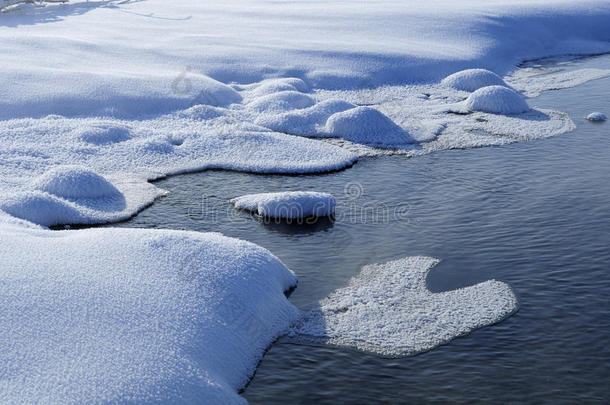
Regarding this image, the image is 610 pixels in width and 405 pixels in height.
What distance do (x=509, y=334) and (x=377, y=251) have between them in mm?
2786

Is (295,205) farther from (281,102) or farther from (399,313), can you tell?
(281,102)

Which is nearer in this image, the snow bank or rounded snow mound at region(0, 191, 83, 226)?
the snow bank

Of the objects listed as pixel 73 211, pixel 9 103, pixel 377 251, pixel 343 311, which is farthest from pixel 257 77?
pixel 343 311

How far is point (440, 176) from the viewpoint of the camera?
548 inches

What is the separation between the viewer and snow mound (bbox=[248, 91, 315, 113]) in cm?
1808

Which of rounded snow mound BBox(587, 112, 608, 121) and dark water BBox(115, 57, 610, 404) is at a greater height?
rounded snow mound BBox(587, 112, 608, 121)

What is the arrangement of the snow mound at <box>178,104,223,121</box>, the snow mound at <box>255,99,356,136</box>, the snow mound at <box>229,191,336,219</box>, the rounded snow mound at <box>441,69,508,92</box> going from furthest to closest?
1. the rounded snow mound at <box>441,69,508,92</box>
2. the snow mound at <box>178,104,223,121</box>
3. the snow mound at <box>255,99,356,136</box>
4. the snow mound at <box>229,191,336,219</box>

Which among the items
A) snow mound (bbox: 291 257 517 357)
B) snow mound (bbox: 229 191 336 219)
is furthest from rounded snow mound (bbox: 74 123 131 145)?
snow mound (bbox: 291 257 517 357)

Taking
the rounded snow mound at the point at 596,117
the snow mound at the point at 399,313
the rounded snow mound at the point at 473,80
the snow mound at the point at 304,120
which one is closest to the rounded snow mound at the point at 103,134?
the snow mound at the point at 304,120

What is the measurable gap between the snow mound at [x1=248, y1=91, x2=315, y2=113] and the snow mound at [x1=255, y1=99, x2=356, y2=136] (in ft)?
2.15

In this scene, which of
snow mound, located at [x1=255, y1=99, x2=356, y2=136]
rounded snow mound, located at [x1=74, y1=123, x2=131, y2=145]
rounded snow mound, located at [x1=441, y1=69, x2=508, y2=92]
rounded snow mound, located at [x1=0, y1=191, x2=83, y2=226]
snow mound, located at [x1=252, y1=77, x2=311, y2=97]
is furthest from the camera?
rounded snow mound, located at [x1=441, y1=69, x2=508, y2=92]

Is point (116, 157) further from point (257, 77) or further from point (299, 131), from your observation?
point (257, 77)

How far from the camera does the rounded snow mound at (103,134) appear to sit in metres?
15.4

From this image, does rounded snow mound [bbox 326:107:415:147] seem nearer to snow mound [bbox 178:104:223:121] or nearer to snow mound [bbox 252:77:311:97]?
snow mound [bbox 178:104:223:121]
